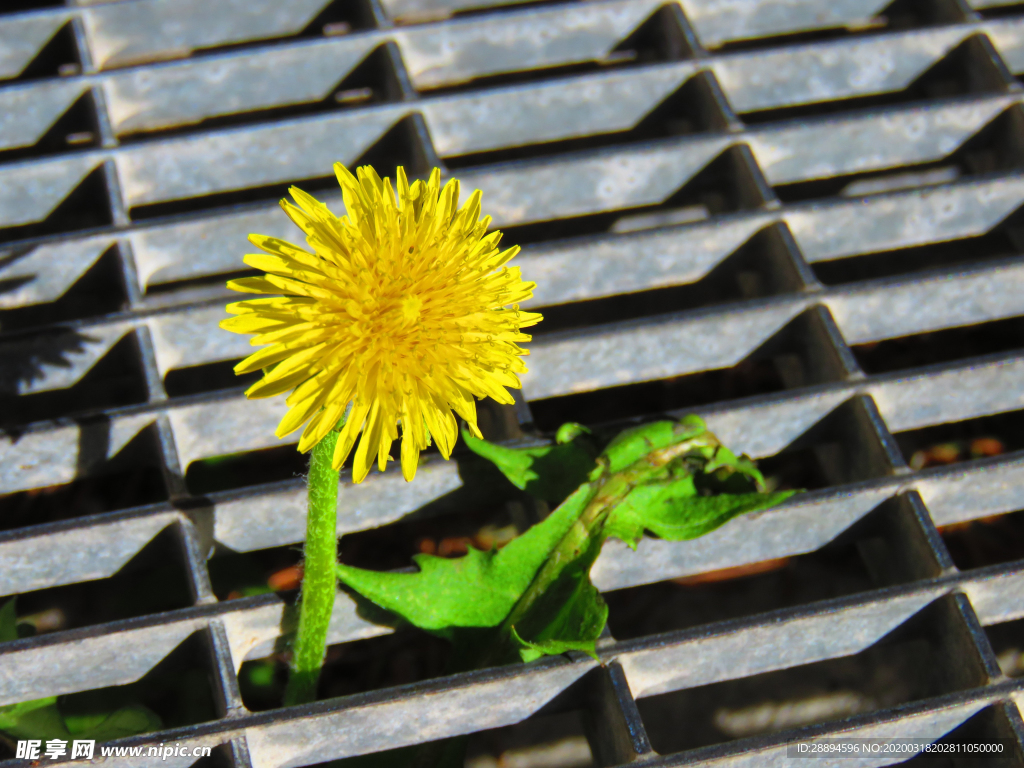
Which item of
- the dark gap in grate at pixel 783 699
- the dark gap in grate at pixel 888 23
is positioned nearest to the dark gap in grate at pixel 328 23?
the dark gap in grate at pixel 888 23

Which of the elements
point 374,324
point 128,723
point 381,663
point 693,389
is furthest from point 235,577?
point 693,389

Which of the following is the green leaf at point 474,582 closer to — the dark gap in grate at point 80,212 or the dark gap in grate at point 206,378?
the dark gap in grate at point 206,378

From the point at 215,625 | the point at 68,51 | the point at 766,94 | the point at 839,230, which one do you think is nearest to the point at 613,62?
the point at 766,94

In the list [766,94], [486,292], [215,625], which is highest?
[766,94]

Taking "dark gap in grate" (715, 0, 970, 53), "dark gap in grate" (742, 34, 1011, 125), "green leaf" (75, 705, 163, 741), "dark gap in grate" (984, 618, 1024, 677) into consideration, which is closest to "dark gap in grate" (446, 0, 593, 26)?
"dark gap in grate" (715, 0, 970, 53)

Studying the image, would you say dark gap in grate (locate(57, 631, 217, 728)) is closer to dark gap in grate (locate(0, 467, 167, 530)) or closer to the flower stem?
the flower stem

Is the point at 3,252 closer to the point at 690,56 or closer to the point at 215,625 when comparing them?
the point at 215,625

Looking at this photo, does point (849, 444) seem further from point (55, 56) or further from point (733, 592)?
point (55, 56)
